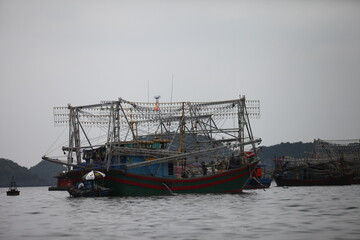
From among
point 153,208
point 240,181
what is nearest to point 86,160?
point 240,181

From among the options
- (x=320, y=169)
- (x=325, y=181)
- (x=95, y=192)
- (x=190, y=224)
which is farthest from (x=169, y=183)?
(x=320, y=169)

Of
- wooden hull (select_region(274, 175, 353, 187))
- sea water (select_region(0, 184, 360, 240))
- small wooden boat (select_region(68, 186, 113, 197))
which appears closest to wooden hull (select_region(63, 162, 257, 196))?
small wooden boat (select_region(68, 186, 113, 197))

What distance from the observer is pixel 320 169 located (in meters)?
93.8

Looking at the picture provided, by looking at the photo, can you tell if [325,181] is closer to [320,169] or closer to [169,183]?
[320,169]

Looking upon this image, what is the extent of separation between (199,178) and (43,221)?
84.9ft

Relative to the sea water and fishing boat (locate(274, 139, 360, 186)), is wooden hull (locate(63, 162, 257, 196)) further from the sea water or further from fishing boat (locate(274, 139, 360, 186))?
fishing boat (locate(274, 139, 360, 186))

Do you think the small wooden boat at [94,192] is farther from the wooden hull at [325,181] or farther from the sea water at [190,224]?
the wooden hull at [325,181]

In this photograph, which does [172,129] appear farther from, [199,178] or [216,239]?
[216,239]

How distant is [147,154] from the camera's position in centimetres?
5319

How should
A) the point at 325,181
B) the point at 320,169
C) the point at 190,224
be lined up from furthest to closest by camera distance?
1. the point at 320,169
2. the point at 325,181
3. the point at 190,224

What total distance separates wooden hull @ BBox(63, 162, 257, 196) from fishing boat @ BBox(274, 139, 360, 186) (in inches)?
1480

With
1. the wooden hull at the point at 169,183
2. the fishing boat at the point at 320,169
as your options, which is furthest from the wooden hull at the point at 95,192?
the fishing boat at the point at 320,169

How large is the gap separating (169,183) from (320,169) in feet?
156

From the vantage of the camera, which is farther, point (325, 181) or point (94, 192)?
point (325, 181)
